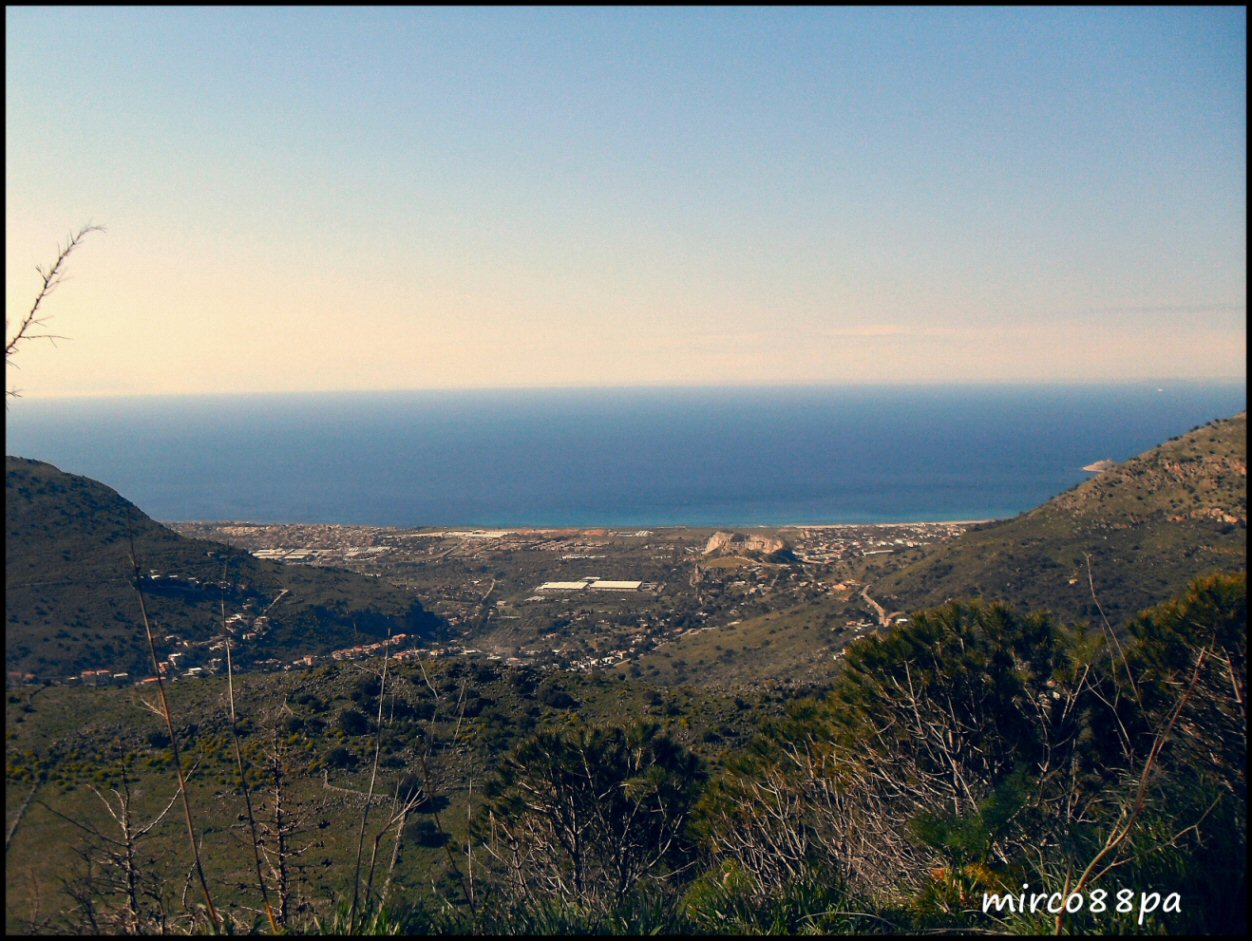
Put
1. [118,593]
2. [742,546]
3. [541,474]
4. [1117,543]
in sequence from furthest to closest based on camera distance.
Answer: [541,474], [742,546], [1117,543], [118,593]

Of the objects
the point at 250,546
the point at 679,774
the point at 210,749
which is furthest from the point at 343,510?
the point at 679,774

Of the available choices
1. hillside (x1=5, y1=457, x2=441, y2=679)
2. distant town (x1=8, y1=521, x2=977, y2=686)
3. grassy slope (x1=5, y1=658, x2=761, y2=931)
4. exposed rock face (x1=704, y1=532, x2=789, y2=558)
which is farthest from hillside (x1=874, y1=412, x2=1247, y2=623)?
hillside (x1=5, y1=457, x2=441, y2=679)

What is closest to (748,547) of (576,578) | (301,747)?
(576,578)

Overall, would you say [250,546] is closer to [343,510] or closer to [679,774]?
[343,510]

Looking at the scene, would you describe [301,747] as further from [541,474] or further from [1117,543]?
[541,474]

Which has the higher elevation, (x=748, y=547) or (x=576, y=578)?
(x=748, y=547)

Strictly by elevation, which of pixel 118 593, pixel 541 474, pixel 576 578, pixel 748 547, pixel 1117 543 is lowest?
pixel 576 578

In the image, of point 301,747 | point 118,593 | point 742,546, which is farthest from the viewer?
point 742,546
